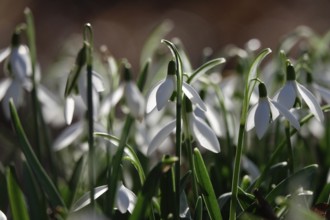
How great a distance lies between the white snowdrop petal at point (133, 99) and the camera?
6.28 feet

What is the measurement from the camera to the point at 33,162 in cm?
174

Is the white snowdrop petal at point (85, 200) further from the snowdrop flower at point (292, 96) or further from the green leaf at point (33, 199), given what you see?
the snowdrop flower at point (292, 96)

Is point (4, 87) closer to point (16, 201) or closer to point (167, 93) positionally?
point (16, 201)

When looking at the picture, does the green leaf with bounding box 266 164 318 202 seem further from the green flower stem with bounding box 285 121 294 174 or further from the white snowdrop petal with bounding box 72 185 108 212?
the white snowdrop petal with bounding box 72 185 108 212

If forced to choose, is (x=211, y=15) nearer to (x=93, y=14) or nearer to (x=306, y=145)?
(x=93, y=14)

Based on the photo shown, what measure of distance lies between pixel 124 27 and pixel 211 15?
914 mm

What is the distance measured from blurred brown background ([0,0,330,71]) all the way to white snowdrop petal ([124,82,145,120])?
527 centimetres

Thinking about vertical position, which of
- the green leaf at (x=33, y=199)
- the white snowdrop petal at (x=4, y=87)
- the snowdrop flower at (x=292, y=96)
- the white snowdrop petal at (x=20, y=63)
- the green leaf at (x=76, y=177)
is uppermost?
the snowdrop flower at (x=292, y=96)

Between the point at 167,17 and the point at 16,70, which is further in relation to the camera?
the point at 167,17

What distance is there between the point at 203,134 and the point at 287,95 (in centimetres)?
21

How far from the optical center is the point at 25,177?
6.22ft

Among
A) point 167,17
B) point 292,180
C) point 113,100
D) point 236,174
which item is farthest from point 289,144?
point 167,17

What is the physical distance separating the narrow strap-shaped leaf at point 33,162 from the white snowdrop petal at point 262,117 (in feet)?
1.53

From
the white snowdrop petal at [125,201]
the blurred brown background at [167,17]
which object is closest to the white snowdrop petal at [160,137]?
the white snowdrop petal at [125,201]
